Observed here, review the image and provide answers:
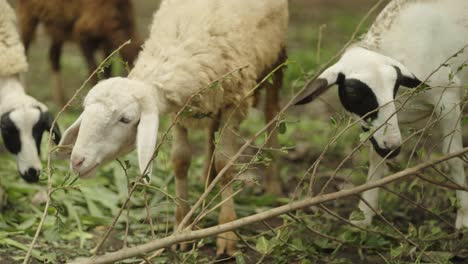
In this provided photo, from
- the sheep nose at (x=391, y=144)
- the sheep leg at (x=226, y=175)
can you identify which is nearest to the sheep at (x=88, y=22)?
the sheep leg at (x=226, y=175)

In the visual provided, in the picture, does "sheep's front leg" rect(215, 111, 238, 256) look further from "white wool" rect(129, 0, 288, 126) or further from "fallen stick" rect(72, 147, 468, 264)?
"fallen stick" rect(72, 147, 468, 264)

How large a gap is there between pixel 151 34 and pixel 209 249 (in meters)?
1.38

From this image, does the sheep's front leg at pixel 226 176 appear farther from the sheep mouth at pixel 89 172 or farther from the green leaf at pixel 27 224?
the green leaf at pixel 27 224

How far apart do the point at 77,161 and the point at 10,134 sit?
3.99 feet

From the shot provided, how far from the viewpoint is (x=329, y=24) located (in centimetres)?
1230

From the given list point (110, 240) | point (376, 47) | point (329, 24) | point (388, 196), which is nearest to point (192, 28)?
point (376, 47)

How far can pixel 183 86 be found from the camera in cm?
442

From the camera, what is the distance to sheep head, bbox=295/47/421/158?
14.1 feet

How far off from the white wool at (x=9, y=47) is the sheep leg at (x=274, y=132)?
1.73 meters

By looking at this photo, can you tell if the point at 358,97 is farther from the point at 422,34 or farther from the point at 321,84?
the point at 422,34

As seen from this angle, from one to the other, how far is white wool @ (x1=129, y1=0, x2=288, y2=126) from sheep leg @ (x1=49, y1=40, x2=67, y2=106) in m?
3.81

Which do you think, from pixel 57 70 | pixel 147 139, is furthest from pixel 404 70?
pixel 57 70

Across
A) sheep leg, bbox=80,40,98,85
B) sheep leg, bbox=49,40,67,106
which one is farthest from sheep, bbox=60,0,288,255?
sheep leg, bbox=49,40,67,106

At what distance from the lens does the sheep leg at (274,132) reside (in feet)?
18.6
